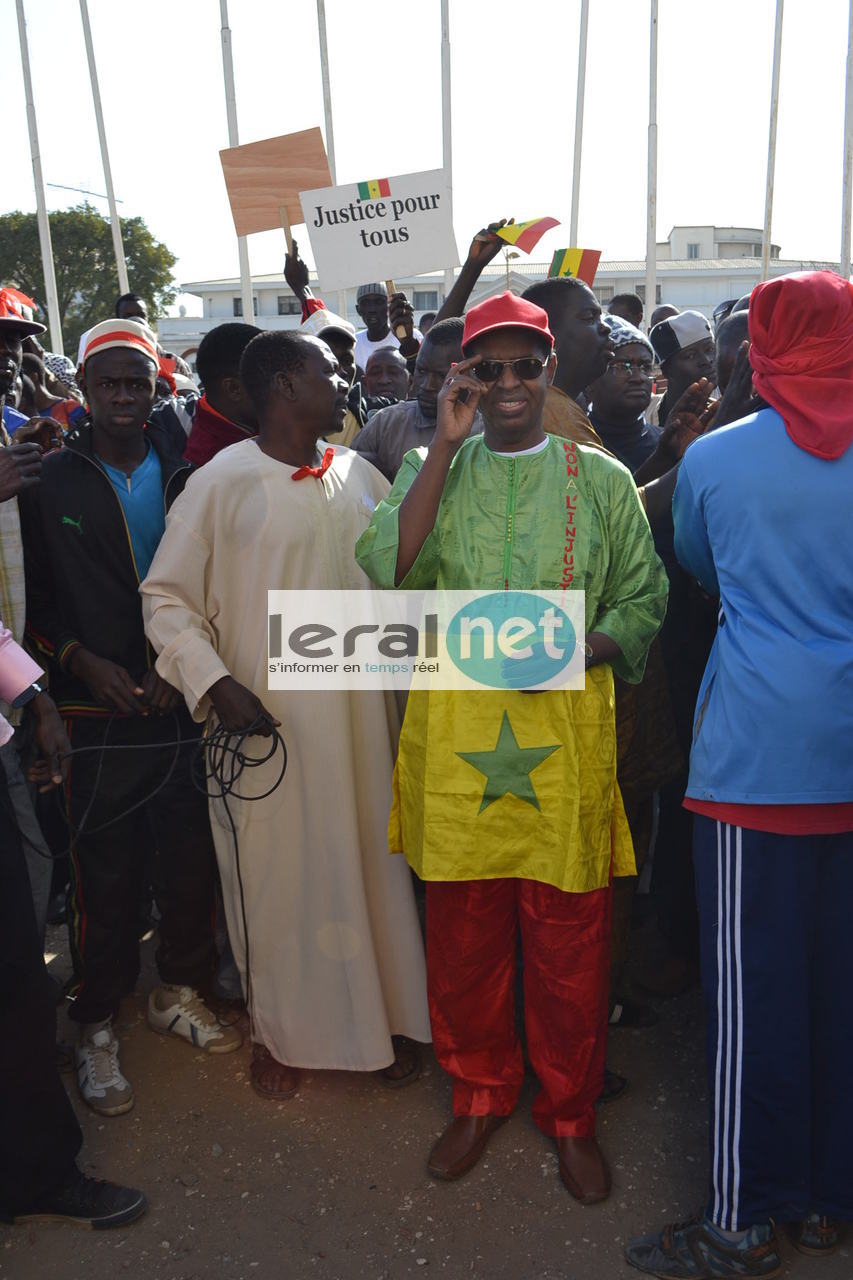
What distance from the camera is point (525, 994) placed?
303 cm

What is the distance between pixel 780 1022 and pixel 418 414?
113 inches

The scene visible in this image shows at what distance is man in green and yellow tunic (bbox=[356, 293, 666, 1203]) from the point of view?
280cm

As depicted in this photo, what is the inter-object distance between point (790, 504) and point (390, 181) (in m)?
4.56

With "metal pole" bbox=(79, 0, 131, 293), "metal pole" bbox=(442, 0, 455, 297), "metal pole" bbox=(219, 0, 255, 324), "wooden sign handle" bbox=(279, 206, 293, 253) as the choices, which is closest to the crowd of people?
"wooden sign handle" bbox=(279, 206, 293, 253)

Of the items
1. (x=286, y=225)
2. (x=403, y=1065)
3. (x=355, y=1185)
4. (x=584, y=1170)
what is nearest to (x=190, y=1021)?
(x=403, y=1065)

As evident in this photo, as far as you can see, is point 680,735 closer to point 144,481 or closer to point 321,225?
point 144,481

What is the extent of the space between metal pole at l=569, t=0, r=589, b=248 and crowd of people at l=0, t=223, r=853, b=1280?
1559 centimetres

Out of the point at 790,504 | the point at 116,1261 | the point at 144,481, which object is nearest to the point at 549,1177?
the point at 116,1261

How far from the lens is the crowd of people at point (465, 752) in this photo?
2502 mm

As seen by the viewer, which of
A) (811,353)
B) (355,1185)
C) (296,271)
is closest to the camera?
(811,353)

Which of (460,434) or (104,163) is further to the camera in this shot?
(104,163)

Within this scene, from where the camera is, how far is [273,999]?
3.42 metres

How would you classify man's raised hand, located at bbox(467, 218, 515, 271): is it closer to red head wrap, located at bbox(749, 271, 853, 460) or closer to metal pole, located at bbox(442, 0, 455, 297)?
red head wrap, located at bbox(749, 271, 853, 460)

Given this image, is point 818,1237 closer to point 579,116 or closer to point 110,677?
point 110,677
